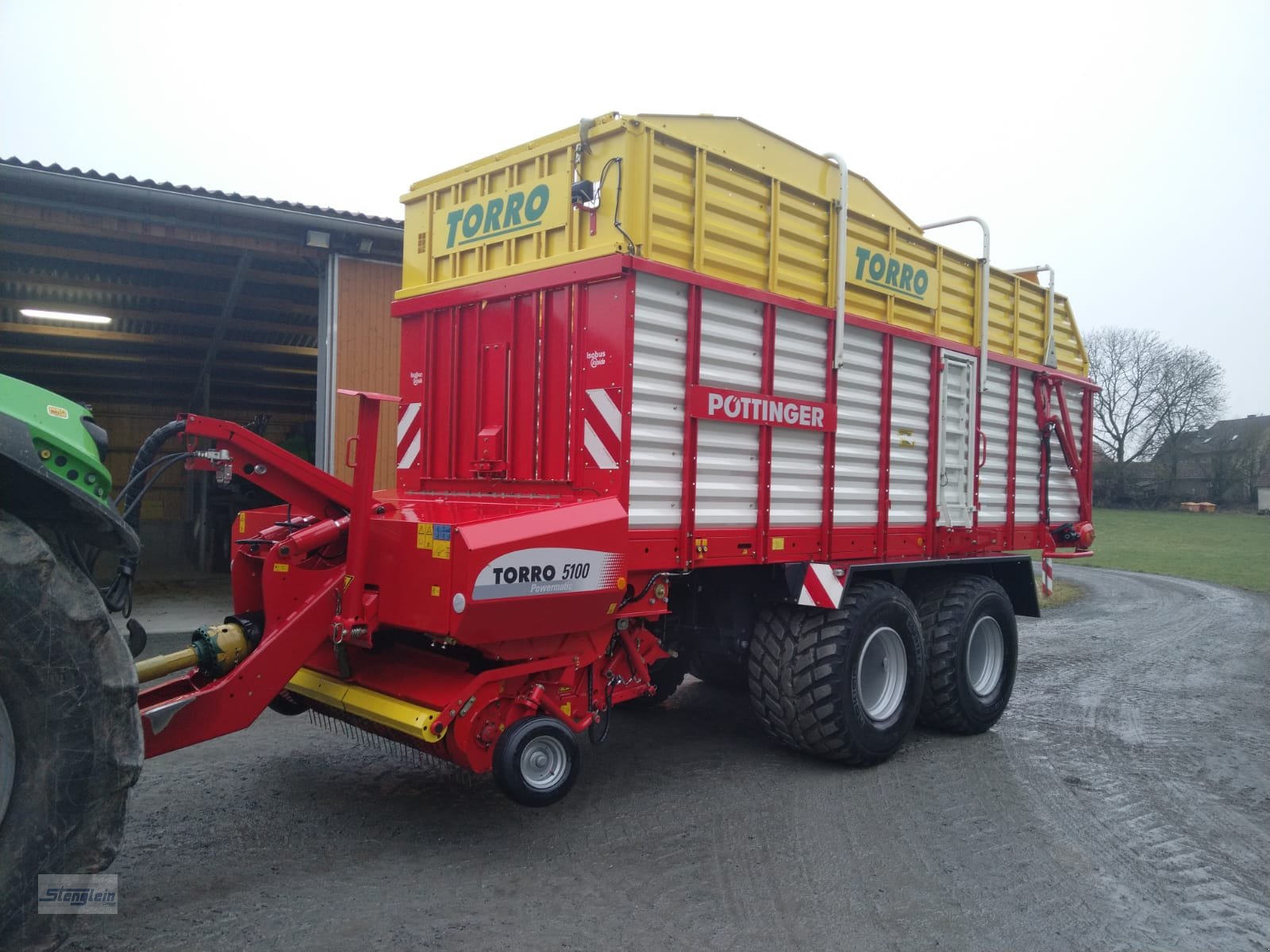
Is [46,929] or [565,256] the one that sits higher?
[565,256]

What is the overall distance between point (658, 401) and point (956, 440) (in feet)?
9.48

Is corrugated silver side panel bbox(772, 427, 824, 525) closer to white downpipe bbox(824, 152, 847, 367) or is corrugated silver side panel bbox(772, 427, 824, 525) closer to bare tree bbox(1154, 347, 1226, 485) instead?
white downpipe bbox(824, 152, 847, 367)

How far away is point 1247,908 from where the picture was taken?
3.75 m

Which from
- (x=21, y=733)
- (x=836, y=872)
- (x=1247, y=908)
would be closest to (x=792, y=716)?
(x=836, y=872)

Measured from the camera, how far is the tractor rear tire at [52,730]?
8.10 feet

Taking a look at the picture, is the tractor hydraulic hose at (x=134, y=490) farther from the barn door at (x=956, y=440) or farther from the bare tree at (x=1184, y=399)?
the bare tree at (x=1184, y=399)

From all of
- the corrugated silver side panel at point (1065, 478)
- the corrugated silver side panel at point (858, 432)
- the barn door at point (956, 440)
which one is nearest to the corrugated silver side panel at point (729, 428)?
the corrugated silver side panel at point (858, 432)

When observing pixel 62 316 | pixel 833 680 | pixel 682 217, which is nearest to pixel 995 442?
pixel 833 680

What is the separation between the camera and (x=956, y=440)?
21.2 feet

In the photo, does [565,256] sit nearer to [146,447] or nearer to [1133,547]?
[146,447]

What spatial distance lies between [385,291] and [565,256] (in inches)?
225

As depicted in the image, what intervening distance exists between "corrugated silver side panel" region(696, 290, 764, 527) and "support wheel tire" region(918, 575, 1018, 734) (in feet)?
6.65

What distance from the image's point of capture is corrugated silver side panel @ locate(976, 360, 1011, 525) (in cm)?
675

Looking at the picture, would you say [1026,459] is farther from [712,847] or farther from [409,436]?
[409,436]
